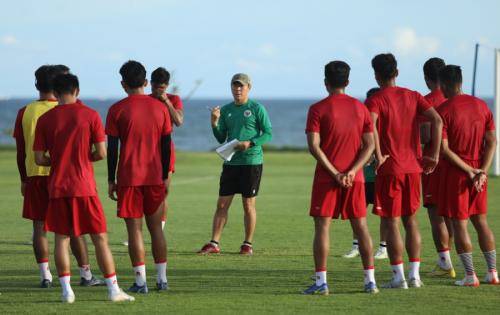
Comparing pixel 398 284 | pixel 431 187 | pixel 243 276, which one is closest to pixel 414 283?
pixel 398 284

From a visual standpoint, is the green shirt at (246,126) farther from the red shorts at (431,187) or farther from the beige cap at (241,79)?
the red shorts at (431,187)

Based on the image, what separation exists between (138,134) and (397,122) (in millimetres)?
2404

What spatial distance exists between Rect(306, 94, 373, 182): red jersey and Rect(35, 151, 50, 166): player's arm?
2.31m

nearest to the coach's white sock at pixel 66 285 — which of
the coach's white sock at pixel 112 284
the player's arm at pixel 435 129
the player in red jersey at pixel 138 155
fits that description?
the coach's white sock at pixel 112 284

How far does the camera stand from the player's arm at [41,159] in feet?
29.0

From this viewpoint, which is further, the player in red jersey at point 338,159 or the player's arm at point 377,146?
the player's arm at point 377,146

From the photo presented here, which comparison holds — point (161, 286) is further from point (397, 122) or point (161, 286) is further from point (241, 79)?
point (241, 79)

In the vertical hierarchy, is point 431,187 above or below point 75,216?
above

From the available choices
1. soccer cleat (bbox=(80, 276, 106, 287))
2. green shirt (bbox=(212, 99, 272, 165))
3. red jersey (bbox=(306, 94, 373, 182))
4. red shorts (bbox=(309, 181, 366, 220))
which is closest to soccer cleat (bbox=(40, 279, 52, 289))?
soccer cleat (bbox=(80, 276, 106, 287))

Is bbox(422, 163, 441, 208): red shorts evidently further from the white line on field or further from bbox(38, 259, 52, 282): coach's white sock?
the white line on field

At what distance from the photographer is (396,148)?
31.2 ft

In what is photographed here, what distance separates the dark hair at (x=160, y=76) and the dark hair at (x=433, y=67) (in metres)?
2.85

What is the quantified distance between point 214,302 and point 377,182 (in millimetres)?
1965

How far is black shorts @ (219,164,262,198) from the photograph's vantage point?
13.0 m
